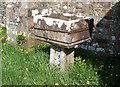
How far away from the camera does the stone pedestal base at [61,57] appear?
500 cm

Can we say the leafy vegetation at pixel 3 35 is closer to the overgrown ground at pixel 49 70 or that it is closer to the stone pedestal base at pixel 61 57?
the overgrown ground at pixel 49 70

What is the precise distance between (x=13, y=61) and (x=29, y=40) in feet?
2.61

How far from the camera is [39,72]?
5004mm

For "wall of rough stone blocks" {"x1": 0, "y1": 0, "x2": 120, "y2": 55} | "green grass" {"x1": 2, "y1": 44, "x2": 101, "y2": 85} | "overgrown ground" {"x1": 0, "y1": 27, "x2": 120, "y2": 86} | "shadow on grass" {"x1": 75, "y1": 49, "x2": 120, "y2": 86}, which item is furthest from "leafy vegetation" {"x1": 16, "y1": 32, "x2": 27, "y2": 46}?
"shadow on grass" {"x1": 75, "y1": 49, "x2": 120, "y2": 86}

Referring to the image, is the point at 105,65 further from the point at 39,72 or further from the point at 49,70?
the point at 39,72

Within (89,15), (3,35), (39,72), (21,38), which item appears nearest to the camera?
(39,72)

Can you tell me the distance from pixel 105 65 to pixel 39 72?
4.36 feet

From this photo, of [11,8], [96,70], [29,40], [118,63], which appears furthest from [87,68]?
Result: [11,8]

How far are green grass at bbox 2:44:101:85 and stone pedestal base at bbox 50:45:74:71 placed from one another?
97 millimetres

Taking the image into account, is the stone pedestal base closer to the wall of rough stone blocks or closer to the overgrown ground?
the overgrown ground

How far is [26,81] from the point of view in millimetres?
4711

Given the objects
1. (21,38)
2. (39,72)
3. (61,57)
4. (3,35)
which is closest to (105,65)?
(61,57)

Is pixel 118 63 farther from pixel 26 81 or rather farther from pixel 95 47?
pixel 26 81

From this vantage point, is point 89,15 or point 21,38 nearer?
point 89,15
